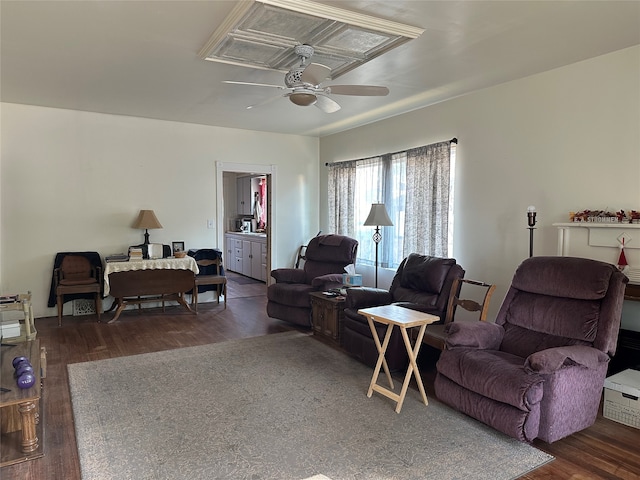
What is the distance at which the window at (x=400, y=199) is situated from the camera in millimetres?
4609

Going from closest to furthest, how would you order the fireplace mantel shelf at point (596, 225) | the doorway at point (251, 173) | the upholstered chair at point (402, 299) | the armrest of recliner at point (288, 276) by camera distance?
1. the fireplace mantel shelf at point (596, 225)
2. the upholstered chair at point (402, 299)
3. the armrest of recliner at point (288, 276)
4. the doorway at point (251, 173)

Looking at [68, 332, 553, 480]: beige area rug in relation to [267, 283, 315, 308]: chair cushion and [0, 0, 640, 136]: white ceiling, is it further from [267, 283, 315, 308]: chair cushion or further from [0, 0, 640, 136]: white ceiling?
[0, 0, 640, 136]: white ceiling

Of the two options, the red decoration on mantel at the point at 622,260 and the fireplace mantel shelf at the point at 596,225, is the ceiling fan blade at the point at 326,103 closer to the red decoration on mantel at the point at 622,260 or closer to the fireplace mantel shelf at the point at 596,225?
the fireplace mantel shelf at the point at 596,225

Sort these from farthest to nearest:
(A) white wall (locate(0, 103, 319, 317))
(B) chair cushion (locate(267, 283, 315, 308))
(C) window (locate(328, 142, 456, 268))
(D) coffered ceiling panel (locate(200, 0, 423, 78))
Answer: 1. (A) white wall (locate(0, 103, 319, 317))
2. (B) chair cushion (locate(267, 283, 315, 308))
3. (C) window (locate(328, 142, 456, 268))
4. (D) coffered ceiling panel (locate(200, 0, 423, 78))

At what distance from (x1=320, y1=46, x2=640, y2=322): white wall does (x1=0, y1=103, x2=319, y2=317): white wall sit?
297 centimetres

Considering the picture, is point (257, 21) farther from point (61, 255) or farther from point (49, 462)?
point (61, 255)

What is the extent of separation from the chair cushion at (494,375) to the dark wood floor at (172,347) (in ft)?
A: 1.19

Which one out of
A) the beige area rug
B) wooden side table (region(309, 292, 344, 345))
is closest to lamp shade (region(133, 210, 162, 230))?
the beige area rug

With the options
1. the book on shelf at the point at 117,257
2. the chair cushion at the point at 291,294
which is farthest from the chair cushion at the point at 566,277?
the book on shelf at the point at 117,257

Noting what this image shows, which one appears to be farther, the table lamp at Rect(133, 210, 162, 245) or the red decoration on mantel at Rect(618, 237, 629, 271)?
the table lamp at Rect(133, 210, 162, 245)

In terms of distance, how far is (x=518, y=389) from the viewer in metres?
2.30

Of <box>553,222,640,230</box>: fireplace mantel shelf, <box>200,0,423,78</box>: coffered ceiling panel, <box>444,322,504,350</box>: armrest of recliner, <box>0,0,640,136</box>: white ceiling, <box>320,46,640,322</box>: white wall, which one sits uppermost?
<box>0,0,640,136</box>: white ceiling

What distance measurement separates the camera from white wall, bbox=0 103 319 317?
4.97 metres

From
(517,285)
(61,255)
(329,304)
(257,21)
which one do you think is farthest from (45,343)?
(517,285)
